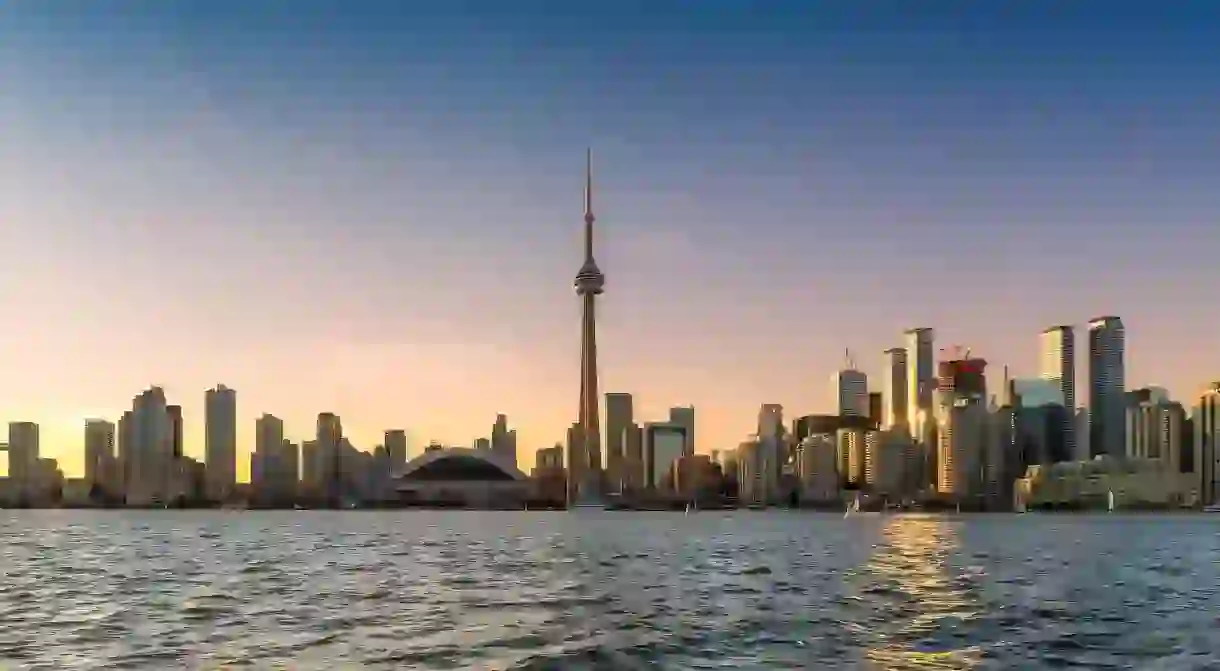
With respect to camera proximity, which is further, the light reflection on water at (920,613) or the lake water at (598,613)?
the lake water at (598,613)

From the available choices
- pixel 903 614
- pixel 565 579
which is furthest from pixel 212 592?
pixel 903 614

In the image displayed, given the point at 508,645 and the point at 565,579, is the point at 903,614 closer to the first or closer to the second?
the point at 508,645

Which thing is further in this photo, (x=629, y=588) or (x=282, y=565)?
(x=282, y=565)

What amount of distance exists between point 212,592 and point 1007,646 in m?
34.2

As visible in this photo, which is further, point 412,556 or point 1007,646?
point 412,556

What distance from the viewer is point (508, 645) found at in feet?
128

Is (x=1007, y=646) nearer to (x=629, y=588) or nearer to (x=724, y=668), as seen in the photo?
(x=724, y=668)

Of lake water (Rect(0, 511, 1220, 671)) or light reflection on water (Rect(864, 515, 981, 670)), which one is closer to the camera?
light reflection on water (Rect(864, 515, 981, 670))

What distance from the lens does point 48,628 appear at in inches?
1697

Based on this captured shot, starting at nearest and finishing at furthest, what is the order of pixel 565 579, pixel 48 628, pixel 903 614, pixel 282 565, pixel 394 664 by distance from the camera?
pixel 394 664 < pixel 48 628 < pixel 903 614 < pixel 565 579 < pixel 282 565

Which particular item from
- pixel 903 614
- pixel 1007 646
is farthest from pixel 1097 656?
pixel 903 614

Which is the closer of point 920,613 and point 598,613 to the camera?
point 920,613

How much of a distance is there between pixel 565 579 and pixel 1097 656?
34.5m

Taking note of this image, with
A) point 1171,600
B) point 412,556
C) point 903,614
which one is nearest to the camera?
point 903,614
